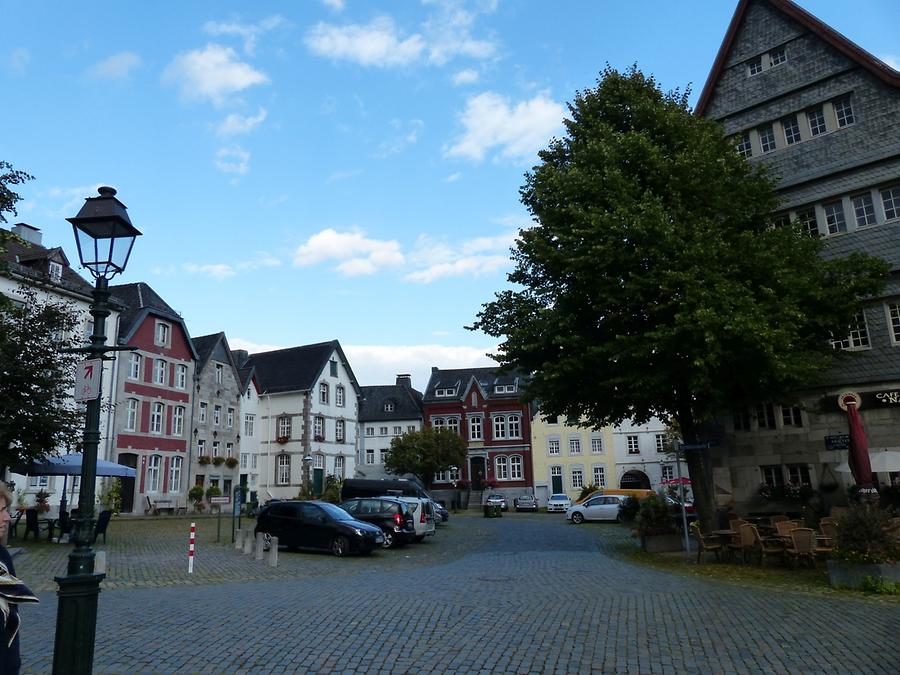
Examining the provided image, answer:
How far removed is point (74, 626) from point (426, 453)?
164 ft

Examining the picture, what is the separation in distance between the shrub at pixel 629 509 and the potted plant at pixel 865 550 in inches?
782

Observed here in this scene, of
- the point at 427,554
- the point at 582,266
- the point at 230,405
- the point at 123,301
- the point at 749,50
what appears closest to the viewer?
the point at 582,266

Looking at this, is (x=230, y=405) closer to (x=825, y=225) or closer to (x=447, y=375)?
(x=447, y=375)

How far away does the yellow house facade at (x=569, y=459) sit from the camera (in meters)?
56.8

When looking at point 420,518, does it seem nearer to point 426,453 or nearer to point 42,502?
point 42,502

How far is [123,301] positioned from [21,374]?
918 inches

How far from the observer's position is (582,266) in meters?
18.2

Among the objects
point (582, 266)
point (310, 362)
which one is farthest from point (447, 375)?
Result: point (582, 266)

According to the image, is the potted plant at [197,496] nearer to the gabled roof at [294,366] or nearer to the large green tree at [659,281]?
the gabled roof at [294,366]

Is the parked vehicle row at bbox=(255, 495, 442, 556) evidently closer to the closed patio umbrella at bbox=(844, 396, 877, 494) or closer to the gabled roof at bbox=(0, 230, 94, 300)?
the closed patio umbrella at bbox=(844, 396, 877, 494)

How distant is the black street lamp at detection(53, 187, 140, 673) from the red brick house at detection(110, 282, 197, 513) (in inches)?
1326

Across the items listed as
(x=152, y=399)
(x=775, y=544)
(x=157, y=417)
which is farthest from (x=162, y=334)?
(x=775, y=544)

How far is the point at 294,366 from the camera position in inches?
2233

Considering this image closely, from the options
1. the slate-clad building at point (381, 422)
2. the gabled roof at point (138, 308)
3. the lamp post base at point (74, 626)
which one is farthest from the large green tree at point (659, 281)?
the slate-clad building at point (381, 422)
